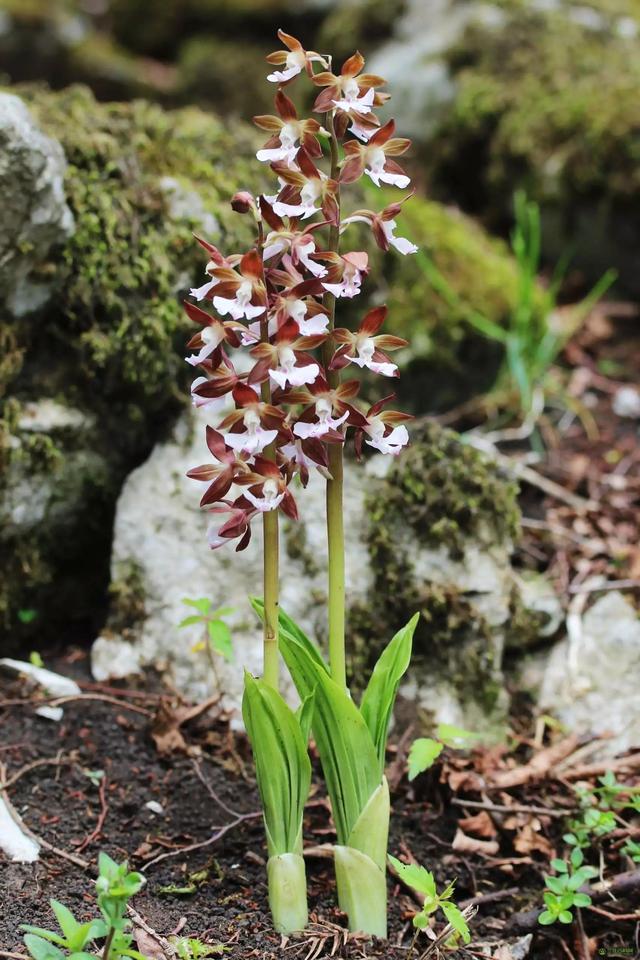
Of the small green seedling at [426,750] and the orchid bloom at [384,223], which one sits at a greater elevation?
the orchid bloom at [384,223]

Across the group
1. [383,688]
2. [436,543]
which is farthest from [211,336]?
[436,543]

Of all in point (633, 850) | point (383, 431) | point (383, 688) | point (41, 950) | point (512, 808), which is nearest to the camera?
point (41, 950)

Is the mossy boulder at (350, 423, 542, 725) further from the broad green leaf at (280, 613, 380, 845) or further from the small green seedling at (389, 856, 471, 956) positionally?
the small green seedling at (389, 856, 471, 956)

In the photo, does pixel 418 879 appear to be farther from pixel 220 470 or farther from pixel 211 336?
pixel 211 336

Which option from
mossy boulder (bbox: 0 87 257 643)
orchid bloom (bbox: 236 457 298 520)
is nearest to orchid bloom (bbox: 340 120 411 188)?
orchid bloom (bbox: 236 457 298 520)

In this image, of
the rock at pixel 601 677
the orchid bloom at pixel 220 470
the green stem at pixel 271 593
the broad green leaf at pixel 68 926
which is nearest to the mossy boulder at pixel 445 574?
the rock at pixel 601 677

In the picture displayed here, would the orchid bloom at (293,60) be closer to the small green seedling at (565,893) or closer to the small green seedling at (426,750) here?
the small green seedling at (426,750)

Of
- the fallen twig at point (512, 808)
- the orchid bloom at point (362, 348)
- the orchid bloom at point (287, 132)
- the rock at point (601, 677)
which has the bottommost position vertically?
the rock at point (601, 677)

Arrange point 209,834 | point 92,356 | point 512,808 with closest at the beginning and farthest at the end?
point 209,834, point 512,808, point 92,356
